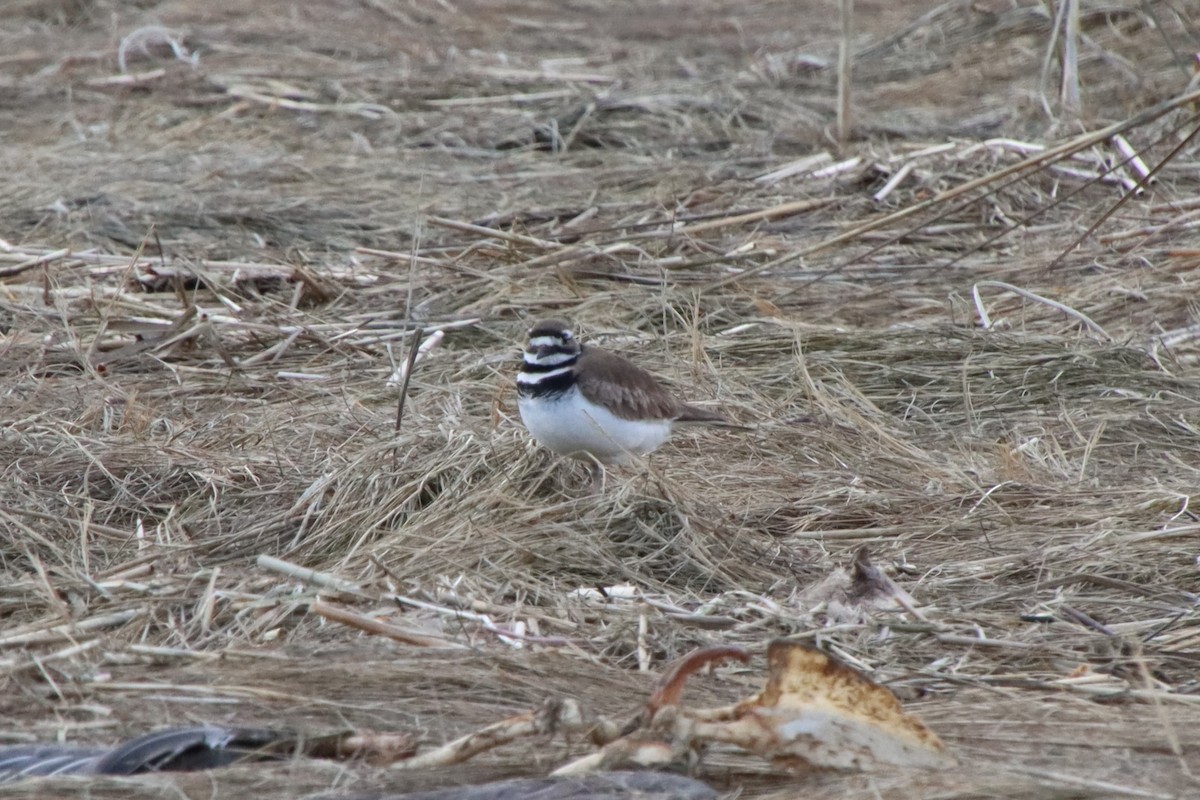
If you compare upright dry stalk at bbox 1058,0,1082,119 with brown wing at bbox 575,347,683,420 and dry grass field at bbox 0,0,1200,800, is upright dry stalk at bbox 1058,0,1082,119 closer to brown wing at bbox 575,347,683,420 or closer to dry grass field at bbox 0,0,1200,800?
dry grass field at bbox 0,0,1200,800

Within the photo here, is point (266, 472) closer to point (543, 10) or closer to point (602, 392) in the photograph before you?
point (602, 392)

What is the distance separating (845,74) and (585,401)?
6.11 m

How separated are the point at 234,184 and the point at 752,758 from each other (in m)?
8.26

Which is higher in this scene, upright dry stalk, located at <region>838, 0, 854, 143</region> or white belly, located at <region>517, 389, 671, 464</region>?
upright dry stalk, located at <region>838, 0, 854, 143</region>

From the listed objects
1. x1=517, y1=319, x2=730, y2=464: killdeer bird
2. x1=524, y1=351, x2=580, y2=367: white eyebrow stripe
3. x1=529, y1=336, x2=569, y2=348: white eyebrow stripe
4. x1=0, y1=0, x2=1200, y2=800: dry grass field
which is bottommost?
x1=0, y1=0, x2=1200, y2=800: dry grass field

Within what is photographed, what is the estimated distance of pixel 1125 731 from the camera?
385 cm

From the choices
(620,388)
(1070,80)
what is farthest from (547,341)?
(1070,80)

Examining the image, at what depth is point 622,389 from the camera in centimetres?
593

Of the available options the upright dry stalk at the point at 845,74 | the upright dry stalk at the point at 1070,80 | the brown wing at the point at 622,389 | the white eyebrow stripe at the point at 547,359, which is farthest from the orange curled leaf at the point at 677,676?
the upright dry stalk at the point at 1070,80

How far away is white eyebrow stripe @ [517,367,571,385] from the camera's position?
19.0ft

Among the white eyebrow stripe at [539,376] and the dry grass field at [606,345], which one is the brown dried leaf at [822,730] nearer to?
the dry grass field at [606,345]

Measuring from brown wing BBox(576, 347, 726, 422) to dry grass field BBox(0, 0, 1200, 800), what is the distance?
26cm

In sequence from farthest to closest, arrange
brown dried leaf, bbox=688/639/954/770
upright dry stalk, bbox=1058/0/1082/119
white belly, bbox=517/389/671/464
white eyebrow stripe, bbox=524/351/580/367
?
upright dry stalk, bbox=1058/0/1082/119 < white eyebrow stripe, bbox=524/351/580/367 < white belly, bbox=517/389/671/464 < brown dried leaf, bbox=688/639/954/770

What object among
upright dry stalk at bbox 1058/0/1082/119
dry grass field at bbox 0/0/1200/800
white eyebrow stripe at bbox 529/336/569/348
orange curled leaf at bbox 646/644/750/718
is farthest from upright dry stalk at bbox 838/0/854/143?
orange curled leaf at bbox 646/644/750/718
